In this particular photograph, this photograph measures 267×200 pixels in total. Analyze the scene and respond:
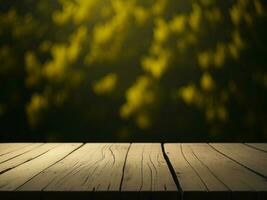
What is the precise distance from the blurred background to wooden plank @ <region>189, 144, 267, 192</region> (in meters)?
1.03

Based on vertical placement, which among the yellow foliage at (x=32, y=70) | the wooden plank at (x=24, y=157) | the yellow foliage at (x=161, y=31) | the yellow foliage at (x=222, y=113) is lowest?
the wooden plank at (x=24, y=157)

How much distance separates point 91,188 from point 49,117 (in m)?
2.16

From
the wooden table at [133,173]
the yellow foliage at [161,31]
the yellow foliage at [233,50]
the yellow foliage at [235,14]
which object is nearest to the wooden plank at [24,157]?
the wooden table at [133,173]

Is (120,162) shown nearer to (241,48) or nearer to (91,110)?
(91,110)

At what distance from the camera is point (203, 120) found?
364 centimetres

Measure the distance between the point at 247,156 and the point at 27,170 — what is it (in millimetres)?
1229

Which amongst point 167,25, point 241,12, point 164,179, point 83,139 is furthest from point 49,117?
point 164,179

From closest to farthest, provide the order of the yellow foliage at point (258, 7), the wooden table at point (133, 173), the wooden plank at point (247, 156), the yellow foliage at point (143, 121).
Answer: the wooden table at point (133, 173) → the wooden plank at point (247, 156) → the yellow foliage at point (143, 121) → the yellow foliage at point (258, 7)

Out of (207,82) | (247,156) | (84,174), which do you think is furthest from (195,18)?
(84,174)

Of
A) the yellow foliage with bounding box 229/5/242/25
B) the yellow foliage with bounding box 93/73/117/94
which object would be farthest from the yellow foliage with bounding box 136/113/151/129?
the yellow foliage with bounding box 229/5/242/25

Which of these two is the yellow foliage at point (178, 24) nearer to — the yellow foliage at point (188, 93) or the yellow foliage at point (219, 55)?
the yellow foliage at point (219, 55)

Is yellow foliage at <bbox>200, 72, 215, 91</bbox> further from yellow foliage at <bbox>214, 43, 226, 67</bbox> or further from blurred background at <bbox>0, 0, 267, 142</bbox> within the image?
yellow foliage at <bbox>214, 43, 226, 67</bbox>

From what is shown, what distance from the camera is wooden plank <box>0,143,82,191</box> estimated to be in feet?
5.35

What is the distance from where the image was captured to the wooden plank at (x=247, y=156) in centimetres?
208
